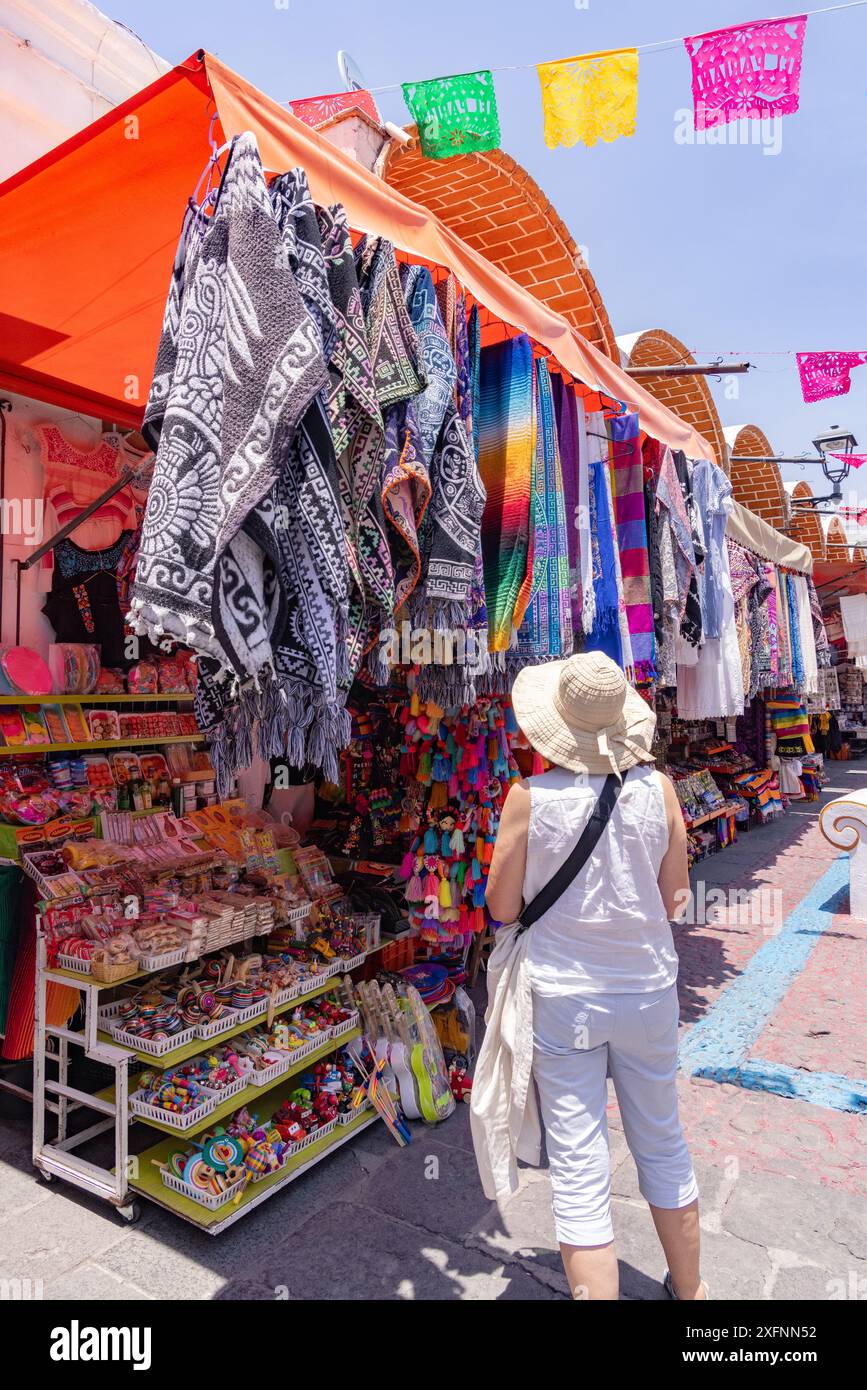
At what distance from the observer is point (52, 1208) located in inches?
107

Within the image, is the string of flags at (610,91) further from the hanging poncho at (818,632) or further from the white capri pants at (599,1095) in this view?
the hanging poncho at (818,632)

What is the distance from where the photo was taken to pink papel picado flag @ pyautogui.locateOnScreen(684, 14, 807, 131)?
331 centimetres

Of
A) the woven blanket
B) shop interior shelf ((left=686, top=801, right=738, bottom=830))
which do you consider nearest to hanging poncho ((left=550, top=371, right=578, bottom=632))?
the woven blanket

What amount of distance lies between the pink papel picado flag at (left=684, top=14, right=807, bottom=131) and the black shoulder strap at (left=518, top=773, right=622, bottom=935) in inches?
127

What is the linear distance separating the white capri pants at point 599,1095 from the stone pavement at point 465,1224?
0.57 metres

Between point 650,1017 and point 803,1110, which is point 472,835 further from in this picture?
point 803,1110

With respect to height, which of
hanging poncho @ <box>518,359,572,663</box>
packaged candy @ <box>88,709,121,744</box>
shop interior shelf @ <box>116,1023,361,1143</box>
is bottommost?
shop interior shelf @ <box>116,1023,361,1143</box>

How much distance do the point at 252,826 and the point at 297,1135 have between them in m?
1.53

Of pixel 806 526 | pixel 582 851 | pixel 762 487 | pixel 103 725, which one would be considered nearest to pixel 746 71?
pixel 582 851

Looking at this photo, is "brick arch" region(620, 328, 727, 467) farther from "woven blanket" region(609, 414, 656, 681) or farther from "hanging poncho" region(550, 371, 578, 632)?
"hanging poncho" region(550, 371, 578, 632)

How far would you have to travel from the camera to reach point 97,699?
11.3ft

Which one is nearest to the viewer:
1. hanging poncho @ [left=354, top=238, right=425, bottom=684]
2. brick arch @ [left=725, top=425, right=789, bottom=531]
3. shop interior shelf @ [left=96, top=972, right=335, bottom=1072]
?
hanging poncho @ [left=354, top=238, right=425, bottom=684]

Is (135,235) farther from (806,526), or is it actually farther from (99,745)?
(806,526)

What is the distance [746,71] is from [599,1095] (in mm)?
4080
